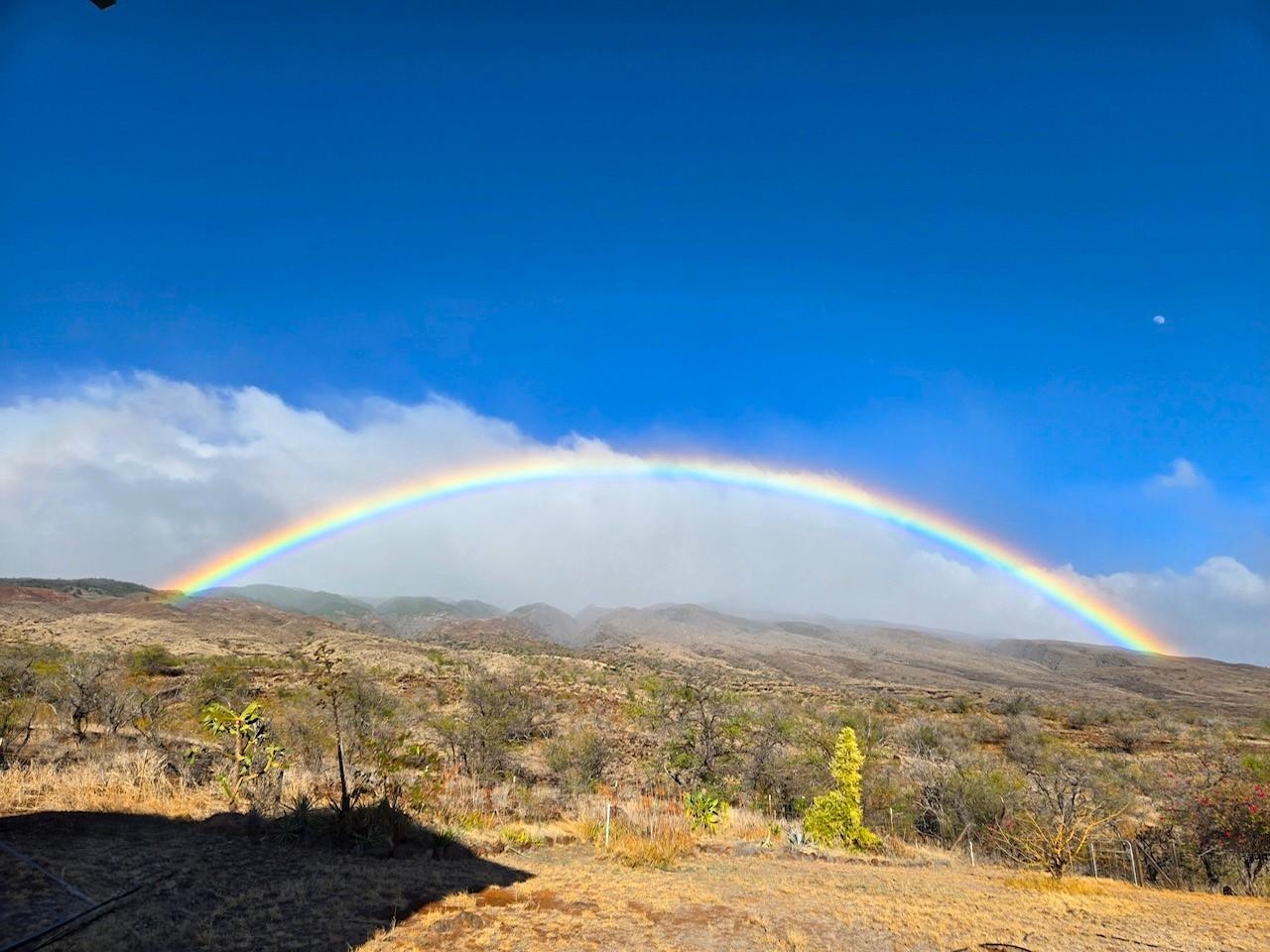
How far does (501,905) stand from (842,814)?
10720 mm

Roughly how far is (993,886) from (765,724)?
570 inches

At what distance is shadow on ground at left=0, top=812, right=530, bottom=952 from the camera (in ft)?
20.7

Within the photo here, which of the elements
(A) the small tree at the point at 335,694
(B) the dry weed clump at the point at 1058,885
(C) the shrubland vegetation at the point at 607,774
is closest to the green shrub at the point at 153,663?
(C) the shrubland vegetation at the point at 607,774

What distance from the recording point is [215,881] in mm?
7859

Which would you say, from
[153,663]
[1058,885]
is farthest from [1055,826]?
[153,663]

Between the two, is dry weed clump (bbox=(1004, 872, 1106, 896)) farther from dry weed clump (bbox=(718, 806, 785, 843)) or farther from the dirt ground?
dry weed clump (bbox=(718, 806, 785, 843))

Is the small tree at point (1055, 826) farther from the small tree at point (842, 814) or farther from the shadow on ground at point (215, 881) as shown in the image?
the shadow on ground at point (215, 881)

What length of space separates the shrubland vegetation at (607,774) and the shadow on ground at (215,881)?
670 mm

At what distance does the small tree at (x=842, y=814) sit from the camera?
626 inches

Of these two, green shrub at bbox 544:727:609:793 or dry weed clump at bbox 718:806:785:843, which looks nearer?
dry weed clump at bbox 718:806:785:843

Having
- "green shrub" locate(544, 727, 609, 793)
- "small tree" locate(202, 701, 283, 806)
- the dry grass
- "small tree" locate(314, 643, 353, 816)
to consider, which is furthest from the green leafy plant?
"small tree" locate(202, 701, 283, 806)

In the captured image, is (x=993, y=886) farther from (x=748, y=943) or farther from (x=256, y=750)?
(x=256, y=750)

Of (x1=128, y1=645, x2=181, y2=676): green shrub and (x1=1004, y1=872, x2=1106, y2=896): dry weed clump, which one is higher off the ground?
(x1=128, y1=645, x2=181, y2=676): green shrub

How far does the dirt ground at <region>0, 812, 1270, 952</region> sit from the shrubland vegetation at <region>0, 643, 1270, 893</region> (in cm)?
123
